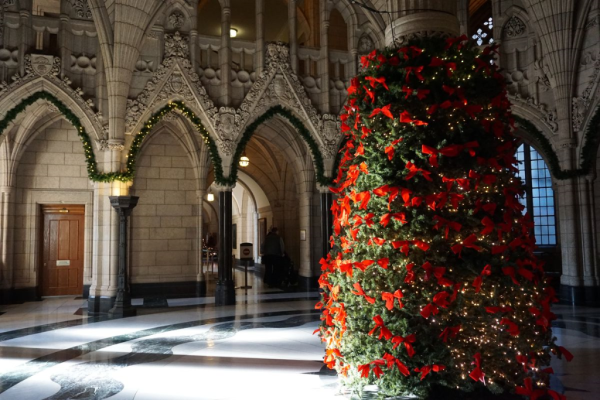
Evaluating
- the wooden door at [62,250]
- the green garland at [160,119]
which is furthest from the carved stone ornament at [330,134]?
the wooden door at [62,250]

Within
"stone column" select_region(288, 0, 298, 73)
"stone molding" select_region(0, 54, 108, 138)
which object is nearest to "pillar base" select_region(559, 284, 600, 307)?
"stone column" select_region(288, 0, 298, 73)

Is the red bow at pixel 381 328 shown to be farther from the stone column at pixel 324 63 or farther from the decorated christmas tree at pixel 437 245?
the stone column at pixel 324 63

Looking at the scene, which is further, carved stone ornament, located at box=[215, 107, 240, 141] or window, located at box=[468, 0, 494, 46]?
window, located at box=[468, 0, 494, 46]

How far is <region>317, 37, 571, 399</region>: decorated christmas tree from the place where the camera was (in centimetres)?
354

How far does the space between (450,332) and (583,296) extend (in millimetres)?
8448

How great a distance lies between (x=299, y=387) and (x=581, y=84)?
9.35m

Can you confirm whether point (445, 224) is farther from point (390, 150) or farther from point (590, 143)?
point (590, 143)

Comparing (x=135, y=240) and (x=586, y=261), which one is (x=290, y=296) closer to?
(x=135, y=240)

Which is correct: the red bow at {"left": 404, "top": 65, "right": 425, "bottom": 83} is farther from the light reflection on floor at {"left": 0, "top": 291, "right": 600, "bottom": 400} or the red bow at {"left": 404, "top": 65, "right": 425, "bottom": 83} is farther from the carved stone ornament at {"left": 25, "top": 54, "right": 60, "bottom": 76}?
the carved stone ornament at {"left": 25, "top": 54, "right": 60, "bottom": 76}

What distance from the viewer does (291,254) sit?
15984 mm

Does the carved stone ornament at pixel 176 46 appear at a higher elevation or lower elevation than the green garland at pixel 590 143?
higher

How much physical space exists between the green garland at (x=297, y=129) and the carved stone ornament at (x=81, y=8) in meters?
4.09

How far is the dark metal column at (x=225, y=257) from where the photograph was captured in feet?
34.3

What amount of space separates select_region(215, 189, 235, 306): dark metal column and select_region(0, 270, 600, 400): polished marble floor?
569mm
